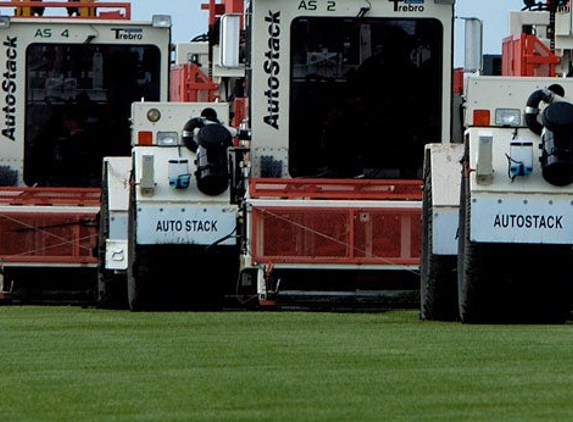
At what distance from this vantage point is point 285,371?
1152 centimetres

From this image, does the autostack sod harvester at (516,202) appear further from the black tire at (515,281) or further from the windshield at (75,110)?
the windshield at (75,110)

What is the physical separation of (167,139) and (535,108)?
4291mm

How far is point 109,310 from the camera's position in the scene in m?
19.6

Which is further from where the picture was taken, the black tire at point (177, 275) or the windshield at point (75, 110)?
the windshield at point (75, 110)

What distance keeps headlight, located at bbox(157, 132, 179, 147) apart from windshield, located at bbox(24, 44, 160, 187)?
4.42 metres

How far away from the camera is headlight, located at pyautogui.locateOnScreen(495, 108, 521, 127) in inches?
614

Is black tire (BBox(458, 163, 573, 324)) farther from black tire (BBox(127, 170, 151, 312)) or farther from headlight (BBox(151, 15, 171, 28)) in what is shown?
headlight (BBox(151, 15, 171, 28))

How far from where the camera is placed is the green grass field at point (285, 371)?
9.63 m

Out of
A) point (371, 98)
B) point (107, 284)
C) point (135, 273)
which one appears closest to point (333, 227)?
point (371, 98)

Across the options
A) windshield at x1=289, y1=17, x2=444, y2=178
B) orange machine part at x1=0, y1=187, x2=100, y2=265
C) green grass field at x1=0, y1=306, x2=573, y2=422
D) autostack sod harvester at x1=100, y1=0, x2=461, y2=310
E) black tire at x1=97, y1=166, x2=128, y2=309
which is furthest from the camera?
orange machine part at x1=0, y1=187, x2=100, y2=265

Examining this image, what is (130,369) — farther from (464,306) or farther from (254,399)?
(464,306)

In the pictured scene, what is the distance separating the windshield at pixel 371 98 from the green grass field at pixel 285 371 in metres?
3.44

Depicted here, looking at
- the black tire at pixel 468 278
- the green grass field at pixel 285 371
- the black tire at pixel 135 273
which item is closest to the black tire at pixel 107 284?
the black tire at pixel 135 273

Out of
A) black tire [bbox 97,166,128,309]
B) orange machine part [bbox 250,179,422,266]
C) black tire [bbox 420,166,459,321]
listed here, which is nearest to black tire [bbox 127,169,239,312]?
orange machine part [bbox 250,179,422,266]
